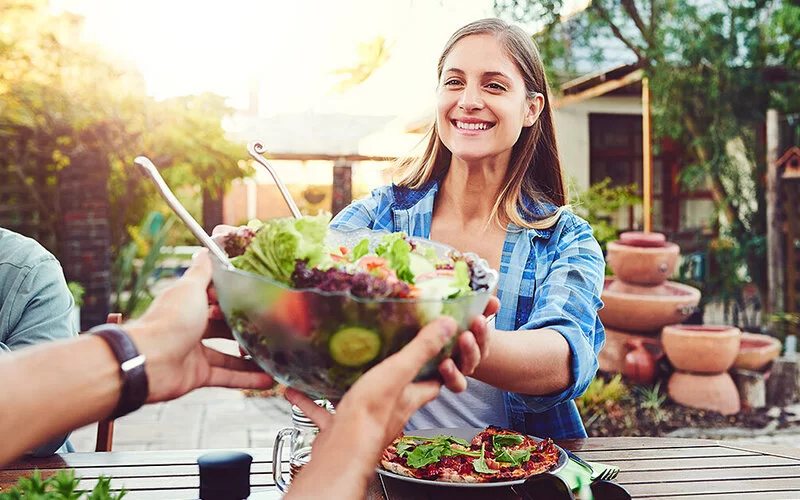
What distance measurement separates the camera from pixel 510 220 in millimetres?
1963

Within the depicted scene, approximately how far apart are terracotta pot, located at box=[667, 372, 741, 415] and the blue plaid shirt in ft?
10.3

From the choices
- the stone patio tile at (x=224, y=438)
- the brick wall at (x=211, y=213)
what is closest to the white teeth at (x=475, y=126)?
the stone patio tile at (x=224, y=438)

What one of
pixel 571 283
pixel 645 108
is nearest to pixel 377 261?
pixel 571 283

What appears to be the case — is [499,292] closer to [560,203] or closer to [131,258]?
[560,203]

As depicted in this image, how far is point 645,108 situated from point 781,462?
479 centimetres

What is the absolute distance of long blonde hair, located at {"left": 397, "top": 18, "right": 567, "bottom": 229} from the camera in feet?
6.23

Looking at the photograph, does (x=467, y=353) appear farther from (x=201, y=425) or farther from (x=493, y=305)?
(x=201, y=425)

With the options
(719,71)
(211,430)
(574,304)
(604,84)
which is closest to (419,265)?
(574,304)

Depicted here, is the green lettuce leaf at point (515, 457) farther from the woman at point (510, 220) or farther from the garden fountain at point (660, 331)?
the garden fountain at point (660, 331)

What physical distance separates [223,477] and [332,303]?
50cm

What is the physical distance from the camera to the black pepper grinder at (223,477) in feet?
3.94

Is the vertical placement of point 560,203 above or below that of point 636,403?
above

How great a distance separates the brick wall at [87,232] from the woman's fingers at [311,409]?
5686 mm

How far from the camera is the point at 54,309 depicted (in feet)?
5.76
